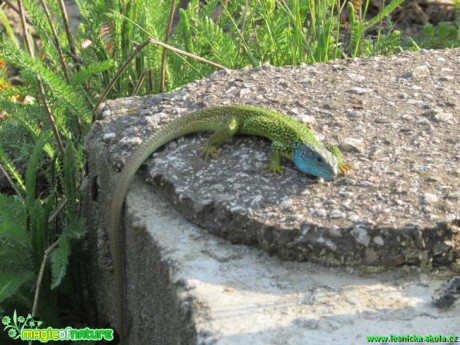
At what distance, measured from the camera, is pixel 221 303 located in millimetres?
2557

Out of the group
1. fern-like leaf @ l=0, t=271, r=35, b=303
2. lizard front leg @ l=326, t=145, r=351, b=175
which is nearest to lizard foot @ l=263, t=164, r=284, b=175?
lizard front leg @ l=326, t=145, r=351, b=175

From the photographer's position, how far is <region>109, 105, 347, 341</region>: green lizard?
3.08 m

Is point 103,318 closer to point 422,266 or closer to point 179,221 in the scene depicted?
point 179,221

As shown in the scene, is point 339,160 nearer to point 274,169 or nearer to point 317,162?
point 317,162

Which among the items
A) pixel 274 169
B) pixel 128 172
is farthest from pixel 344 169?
pixel 128 172

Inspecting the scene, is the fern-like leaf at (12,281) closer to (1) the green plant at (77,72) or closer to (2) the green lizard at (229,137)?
(1) the green plant at (77,72)

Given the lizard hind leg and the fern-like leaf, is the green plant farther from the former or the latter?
the lizard hind leg

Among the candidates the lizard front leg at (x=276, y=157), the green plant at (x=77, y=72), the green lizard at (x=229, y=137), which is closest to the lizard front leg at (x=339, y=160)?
the green lizard at (x=229, y=137)

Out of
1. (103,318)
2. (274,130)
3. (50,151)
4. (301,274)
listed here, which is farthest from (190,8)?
(301,274)

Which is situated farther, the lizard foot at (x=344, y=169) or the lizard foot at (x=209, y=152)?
the lizard foot at (x=209, y=152)

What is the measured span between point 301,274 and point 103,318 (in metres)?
1.39

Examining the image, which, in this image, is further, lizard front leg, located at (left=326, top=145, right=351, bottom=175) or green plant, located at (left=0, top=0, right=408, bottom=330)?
green plant, located at (left=0, top=0, right=408, bottom=330)

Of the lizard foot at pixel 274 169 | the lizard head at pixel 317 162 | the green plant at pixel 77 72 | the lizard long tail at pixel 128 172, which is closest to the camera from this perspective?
the lizard head at pixel 317 162

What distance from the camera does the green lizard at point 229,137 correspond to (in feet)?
10.1
